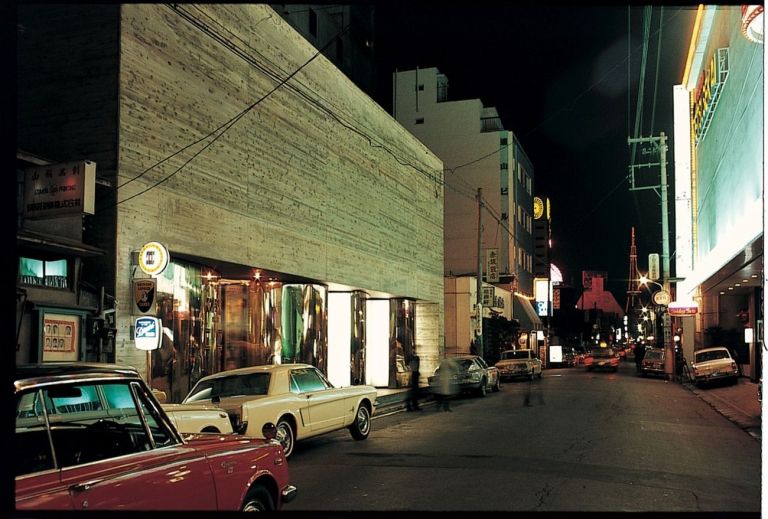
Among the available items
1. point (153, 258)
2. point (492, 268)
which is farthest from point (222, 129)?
point (492, 268)

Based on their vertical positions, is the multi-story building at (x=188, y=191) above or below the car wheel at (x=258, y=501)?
above

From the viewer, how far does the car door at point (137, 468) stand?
14.5 feet

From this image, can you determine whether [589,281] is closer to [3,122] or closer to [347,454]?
[347,454]

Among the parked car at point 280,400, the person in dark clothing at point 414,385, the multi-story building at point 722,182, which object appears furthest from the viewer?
the person in dark clothing at point 414,385

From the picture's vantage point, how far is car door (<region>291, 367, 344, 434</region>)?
13.4 metres

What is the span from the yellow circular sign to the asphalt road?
14.8 feet

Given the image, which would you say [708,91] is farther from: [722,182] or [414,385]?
[414,385]

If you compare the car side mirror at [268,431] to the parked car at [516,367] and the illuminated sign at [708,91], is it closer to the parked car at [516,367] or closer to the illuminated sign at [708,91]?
the illuminated sign at [708,91]

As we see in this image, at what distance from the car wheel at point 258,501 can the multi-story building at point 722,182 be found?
25.3 feet

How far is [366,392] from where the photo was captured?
51.1ft

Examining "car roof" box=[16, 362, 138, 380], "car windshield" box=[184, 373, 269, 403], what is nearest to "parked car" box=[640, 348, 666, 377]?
"car windshield" box=[184, 373, 269, 403]

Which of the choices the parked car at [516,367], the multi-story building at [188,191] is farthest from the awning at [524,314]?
the multi-story building at [188,191]

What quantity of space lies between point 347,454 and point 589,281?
342ft

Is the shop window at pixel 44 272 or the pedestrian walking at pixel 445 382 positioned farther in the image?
the pedestrian walking at pixel 445 382
